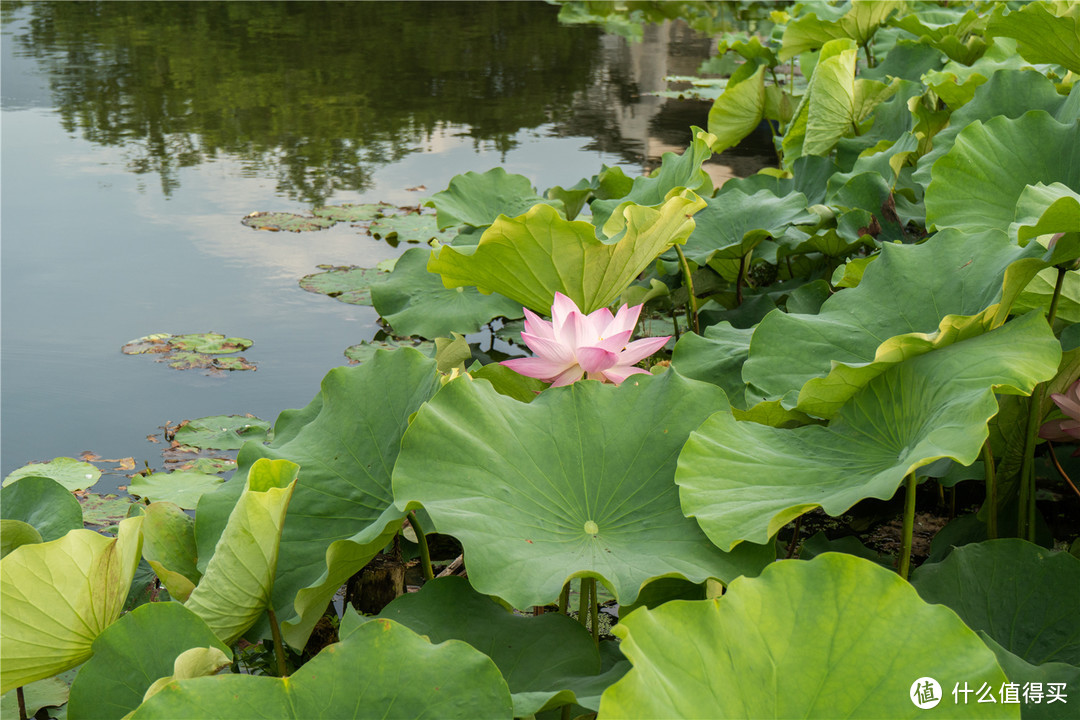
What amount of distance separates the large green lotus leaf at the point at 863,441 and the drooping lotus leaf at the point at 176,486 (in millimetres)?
998

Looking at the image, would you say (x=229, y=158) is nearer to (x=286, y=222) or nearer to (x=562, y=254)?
(x=286, y=222)

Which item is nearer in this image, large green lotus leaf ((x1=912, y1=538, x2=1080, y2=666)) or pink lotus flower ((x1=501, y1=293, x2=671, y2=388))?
large green lotus leaf ((x1=912, y1=538, x2=1080, y2=666))

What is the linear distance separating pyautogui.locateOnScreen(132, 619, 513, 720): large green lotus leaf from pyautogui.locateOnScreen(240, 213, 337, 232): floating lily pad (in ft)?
9.28

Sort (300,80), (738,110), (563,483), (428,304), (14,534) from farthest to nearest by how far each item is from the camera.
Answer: (300,80) < (738,110) < (428,304) < (14,534) < (563,483)

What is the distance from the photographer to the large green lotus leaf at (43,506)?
101 cm

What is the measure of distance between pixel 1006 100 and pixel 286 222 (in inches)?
100

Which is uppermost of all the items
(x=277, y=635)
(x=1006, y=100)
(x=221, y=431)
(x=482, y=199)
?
(x=1006, y=100)

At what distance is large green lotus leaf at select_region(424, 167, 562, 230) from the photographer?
6.87ft

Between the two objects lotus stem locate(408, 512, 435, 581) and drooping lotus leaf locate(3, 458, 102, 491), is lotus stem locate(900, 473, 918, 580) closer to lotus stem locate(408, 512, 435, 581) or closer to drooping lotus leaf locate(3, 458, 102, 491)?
lotus stem locate(408, 512, 435, 581)

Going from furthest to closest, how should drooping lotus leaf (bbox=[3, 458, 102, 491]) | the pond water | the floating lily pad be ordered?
the floating lily pad < the pond water < drooping lotus leaf (bbox=[3, 458, 102, 491])

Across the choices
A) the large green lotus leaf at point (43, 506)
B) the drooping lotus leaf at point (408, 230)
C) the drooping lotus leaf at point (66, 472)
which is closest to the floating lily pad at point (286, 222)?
the drooping lotus leaf at point (408, 230)

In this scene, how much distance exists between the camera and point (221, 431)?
198 centimetres

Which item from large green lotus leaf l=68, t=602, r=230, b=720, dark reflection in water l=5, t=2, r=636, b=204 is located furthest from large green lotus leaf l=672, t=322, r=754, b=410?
dark reflection in water l=5, t=2, r=636, b=204

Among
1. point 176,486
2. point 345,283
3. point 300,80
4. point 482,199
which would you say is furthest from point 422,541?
point 300,80
